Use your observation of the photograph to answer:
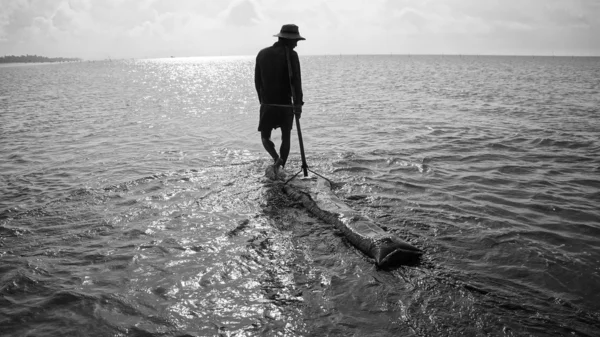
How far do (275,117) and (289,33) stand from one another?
1788mm

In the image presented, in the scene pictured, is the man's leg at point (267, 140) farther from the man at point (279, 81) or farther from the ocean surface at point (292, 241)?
the ocean surface at point (292, 241)

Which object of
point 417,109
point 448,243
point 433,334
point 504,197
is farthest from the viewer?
point 417,109

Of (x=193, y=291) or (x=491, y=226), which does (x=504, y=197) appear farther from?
(x=193, y=291)

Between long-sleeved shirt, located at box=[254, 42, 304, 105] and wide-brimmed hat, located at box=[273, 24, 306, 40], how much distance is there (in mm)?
246

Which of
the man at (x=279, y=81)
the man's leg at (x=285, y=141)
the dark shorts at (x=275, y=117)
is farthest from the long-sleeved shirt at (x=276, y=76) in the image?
the man's leg at (x=285, y=141)

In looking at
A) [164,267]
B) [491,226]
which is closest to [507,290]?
[491,226]

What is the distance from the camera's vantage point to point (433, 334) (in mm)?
3316

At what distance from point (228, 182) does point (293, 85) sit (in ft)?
8.33

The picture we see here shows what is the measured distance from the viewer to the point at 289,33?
716 centimetres

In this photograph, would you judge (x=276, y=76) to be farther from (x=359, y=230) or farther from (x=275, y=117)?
(x=359, y=230)

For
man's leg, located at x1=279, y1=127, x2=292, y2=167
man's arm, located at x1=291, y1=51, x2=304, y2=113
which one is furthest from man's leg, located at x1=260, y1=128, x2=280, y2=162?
man's arm, located at x1=291, y1=51, x2=304, y2=113

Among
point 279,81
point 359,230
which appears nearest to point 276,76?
point 279,81

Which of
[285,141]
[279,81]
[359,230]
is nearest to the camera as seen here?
[359,230]

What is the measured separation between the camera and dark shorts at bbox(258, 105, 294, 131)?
7.80 m
